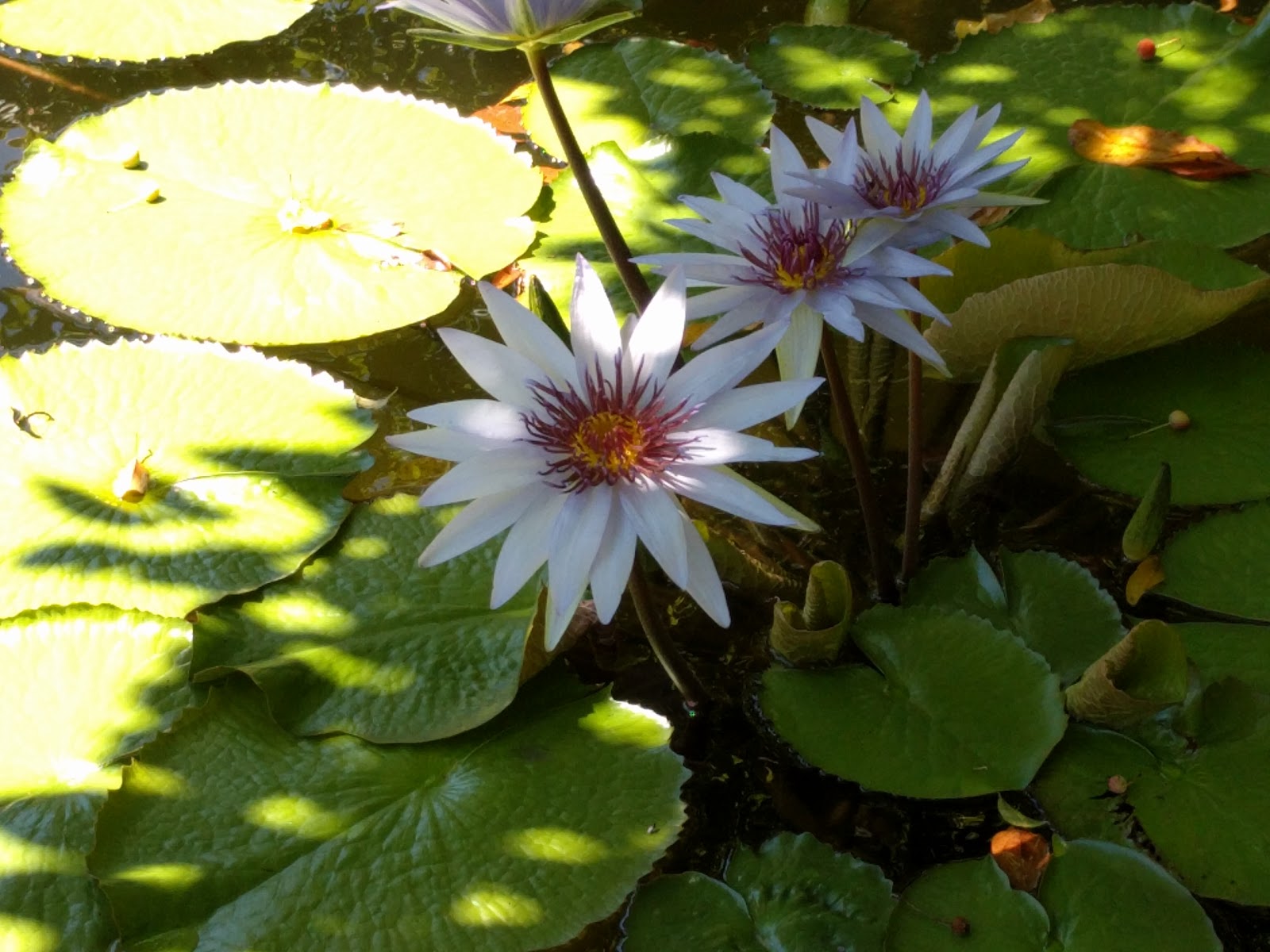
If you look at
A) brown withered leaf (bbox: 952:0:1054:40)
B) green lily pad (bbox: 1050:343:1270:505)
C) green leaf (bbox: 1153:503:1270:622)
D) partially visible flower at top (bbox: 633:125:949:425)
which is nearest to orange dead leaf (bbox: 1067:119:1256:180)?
green lily pad (bbox: 1050:343:1270:505)

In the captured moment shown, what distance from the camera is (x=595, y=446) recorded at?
1174 mm

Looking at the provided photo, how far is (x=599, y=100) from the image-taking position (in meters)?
2.54

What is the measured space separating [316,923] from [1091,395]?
1.47 meters

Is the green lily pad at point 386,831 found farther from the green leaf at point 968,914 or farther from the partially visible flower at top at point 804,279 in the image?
the partially visible flower at top at point 804,279

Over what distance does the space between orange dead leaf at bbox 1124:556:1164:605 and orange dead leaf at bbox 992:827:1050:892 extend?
1.46 ft

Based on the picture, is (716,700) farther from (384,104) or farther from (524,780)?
(384,104)

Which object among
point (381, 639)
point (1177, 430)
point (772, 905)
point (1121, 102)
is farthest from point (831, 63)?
point (772, 905)

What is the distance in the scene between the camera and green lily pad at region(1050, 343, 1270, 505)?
1.71m

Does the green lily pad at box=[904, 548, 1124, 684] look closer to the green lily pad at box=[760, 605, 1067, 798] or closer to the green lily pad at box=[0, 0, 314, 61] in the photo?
the green lily pad at box=[760, 605, 1067, 798]

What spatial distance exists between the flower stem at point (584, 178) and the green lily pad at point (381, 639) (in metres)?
0.47

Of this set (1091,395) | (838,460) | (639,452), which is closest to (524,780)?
(639,452)

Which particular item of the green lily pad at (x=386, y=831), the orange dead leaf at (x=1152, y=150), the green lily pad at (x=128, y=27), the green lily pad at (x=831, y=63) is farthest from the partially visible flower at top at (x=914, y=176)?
the green lily pad at (x=128, y=27)

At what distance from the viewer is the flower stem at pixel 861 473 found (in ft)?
4.67

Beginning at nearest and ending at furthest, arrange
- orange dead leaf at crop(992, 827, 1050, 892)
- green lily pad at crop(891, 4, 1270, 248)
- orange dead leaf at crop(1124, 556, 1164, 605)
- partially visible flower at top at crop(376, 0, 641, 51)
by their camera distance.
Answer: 1. partially visible flower at top at crop(376, 0, 641, 51)
2. orange dead leaf at crop(992, 827, 1050, 892)
3. orange dead leaf at crop(1124, 556, 1164, 605)
4. green lily pad at crop(891, 4, 1270, 248)
